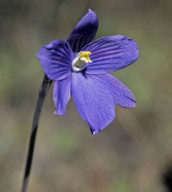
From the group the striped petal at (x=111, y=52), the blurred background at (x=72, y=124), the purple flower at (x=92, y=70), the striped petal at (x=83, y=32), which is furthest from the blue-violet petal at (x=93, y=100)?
the blurred background at (x=72, y=124)

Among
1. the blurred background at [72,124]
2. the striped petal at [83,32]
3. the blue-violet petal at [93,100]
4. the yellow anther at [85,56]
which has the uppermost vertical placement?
the striped petal at [83,32]

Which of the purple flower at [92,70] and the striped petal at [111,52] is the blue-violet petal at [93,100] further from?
the striped petal at [111,52]

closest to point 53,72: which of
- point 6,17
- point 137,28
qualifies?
point 6,17

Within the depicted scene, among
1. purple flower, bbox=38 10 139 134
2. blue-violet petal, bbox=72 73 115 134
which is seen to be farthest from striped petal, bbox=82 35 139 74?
blue-violet petal, bbox=72 73 115 134

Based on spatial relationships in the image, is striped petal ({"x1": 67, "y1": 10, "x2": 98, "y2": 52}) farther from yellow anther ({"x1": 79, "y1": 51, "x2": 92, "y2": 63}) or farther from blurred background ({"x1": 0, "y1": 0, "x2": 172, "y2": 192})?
blurred background ({"x1": 0, "y1": 0, "x2": 172, "y2": 192})

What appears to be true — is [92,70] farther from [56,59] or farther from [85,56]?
[56,59]

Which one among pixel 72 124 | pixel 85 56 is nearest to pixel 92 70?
pixel 85 56

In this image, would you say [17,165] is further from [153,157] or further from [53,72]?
[53,72]
